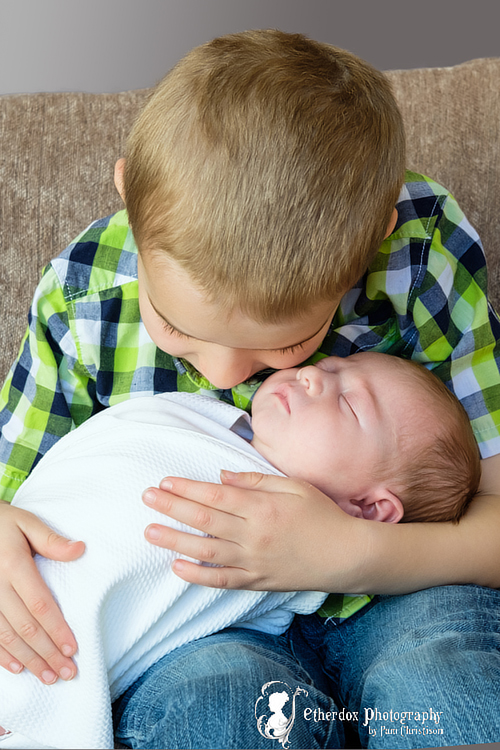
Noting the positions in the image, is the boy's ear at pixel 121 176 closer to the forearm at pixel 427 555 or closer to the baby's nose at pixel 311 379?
the baby's nose at pixel 311 379

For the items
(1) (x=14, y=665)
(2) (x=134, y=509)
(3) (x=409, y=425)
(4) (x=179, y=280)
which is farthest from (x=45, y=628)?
(3) (x=409, y=425)

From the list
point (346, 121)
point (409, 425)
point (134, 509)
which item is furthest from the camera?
point (409, 425)

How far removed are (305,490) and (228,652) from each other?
22cm

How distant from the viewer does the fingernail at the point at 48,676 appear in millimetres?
823

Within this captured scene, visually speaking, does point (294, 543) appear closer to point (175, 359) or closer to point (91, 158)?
point (175, 359)

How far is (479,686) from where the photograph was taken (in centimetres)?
80

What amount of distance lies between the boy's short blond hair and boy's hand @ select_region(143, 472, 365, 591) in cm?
23

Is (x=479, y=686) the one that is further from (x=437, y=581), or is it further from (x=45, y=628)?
(x=45, y=628)

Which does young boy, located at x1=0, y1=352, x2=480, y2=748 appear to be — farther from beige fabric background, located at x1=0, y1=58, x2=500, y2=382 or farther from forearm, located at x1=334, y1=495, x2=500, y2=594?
beige fabric background, located at x1=0, y1=58, x2=500, y2=382

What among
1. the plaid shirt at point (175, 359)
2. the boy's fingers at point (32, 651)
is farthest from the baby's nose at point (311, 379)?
the boy's fingers at point (32, 651)

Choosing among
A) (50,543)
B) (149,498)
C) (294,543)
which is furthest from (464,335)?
(50,543)

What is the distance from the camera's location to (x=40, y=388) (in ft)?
3.70

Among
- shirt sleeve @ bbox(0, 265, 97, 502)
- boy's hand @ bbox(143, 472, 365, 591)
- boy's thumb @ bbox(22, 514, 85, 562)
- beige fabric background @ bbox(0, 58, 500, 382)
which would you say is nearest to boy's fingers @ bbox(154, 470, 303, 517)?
boy's hand @ bbox(143, 472, 365, 591)

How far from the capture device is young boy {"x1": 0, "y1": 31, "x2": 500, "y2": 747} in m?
0.77
